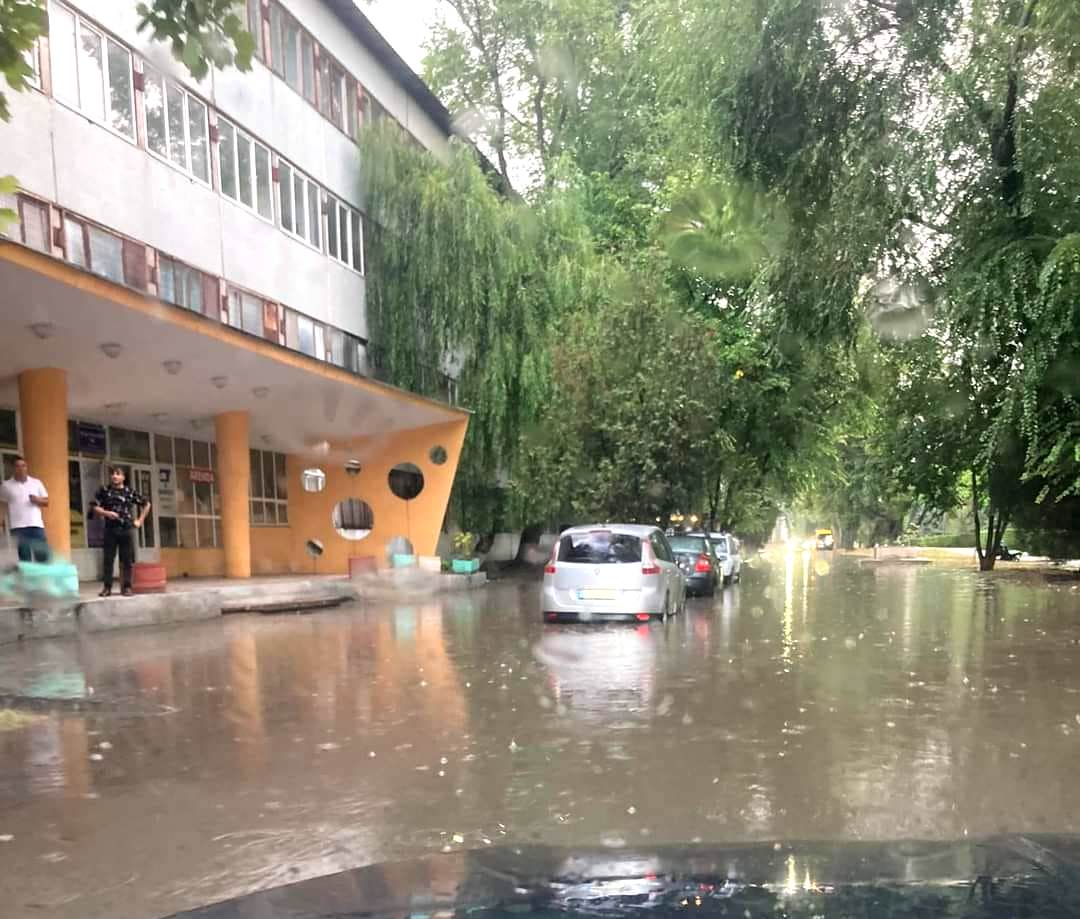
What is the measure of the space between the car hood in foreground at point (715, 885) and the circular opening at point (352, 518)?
22.3 m

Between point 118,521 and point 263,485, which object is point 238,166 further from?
point 118,521

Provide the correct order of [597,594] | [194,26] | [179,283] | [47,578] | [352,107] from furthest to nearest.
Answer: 1. [352,107]
2. [179,283]
3. [597,594]
4. [47,578]
5. [194,26]

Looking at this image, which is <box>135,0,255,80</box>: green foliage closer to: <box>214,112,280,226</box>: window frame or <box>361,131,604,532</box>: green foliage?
<box>214,112,280,226</box>: window frame

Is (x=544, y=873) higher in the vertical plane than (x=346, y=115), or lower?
lower

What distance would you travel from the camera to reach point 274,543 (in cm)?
2545

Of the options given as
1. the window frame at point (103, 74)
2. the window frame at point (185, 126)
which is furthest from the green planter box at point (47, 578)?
the window frame at point (185, 126)

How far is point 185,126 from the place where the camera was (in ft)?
60.7

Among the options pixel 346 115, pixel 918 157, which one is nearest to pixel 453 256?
pixel 346 115

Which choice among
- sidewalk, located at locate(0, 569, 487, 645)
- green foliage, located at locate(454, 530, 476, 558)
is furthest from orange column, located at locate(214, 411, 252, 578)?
green foliage, located at locate(454, 530, 476, 558)

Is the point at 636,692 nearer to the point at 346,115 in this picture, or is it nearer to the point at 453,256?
the point at 453,256

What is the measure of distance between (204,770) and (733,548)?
24.5m

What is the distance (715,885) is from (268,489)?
2365 centimetres

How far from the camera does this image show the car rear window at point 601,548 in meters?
14.5

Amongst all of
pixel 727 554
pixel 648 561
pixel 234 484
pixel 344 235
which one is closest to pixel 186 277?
pixel 234 484
